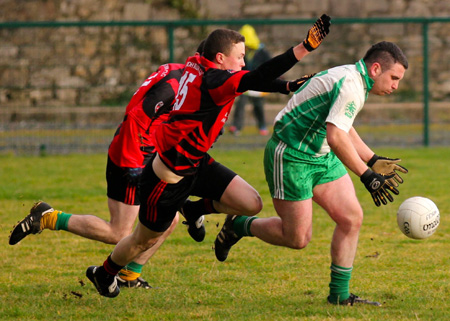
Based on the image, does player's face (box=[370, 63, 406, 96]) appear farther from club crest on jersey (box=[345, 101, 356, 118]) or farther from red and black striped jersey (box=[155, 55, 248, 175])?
red and black striped jersey (box=[155, 55, 248, 175])

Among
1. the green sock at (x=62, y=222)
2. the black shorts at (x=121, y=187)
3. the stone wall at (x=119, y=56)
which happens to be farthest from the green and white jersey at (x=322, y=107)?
the stone wall at (x=119, y=56)

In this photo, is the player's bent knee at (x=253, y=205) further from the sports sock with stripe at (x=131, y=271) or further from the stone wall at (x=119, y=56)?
the stone wall at (x=119, y=56)

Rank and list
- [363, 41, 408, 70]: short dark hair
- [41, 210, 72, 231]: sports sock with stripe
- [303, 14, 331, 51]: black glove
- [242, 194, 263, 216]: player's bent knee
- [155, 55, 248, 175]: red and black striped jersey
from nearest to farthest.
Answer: [303, 14, 331, 51]: black glove < [155, 55, 248, 175]: red and black striped jersey < [363, 41, 408, 70]: short dark hair < [242, 194, 263, 216]: player's bent knee < [41, 210, 72, 231]: sports sock with stripe

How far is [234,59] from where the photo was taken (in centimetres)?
556

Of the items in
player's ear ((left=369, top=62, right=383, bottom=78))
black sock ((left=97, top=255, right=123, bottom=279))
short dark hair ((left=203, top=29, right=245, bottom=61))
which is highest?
short dark hair ((left=203, top=29, right=245, bottom=61))

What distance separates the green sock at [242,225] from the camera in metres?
6.23

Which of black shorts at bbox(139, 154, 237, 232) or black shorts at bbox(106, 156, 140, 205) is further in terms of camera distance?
black shorts at bbox(106, 156, 140, 205)

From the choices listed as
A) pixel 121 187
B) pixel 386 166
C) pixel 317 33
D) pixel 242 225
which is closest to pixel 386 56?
pixel 317 33

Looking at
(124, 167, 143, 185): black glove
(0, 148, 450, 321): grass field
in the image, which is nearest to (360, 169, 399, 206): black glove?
(0, 148, 450, 321): grass field

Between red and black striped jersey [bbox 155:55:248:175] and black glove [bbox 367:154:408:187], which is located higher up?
red and black striped jersey [bbox 155:55:248:175]

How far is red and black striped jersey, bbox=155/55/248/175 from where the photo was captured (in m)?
5.36

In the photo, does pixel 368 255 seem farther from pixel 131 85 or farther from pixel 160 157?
pixel 131 85

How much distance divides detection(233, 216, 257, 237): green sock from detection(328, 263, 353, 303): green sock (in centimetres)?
79

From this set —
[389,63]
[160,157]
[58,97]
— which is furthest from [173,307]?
[58,97]
